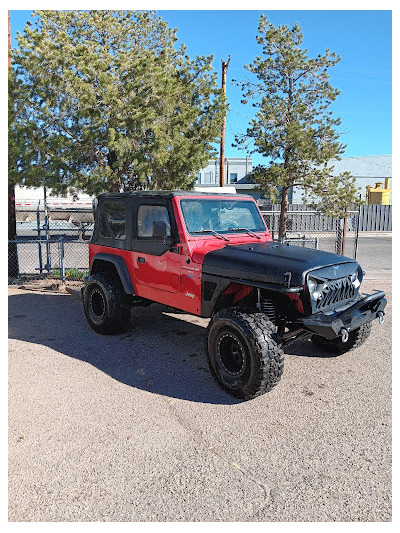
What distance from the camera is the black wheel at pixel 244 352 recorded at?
3.77m

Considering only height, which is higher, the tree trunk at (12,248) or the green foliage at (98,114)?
the green foliage at (98,114)

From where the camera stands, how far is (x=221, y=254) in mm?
4340

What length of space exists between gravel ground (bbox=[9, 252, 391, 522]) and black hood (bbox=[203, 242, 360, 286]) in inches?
46.4

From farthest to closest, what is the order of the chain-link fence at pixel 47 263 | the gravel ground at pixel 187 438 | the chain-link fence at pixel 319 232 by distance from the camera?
the chain-link fence at pixel 319 232
the chain-link fence at pixel 47 263
the gravel ground at pixel 187 438

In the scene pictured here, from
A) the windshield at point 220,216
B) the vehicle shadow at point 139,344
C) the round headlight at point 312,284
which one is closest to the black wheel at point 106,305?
the vehicle shadow at point 139,344

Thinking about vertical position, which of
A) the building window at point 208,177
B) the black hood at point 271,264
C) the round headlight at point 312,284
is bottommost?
the round headlight at point 312,284

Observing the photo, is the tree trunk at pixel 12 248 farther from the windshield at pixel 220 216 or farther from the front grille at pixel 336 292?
Answer: the front grille at pixel 336 292

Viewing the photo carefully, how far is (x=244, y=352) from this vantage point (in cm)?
389

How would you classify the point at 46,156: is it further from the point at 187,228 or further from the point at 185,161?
the point at 187,228

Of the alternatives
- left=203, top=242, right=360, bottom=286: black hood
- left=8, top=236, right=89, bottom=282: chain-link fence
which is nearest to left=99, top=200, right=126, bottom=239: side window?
left=203, top=242, right=360, bottom=286: black hood

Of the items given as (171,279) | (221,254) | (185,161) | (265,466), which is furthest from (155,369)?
(185,161)

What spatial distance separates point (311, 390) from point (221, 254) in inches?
64.8

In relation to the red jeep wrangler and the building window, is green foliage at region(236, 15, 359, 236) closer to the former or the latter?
the red jeep wrangler

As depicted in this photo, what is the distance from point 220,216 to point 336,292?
1.71 meters
